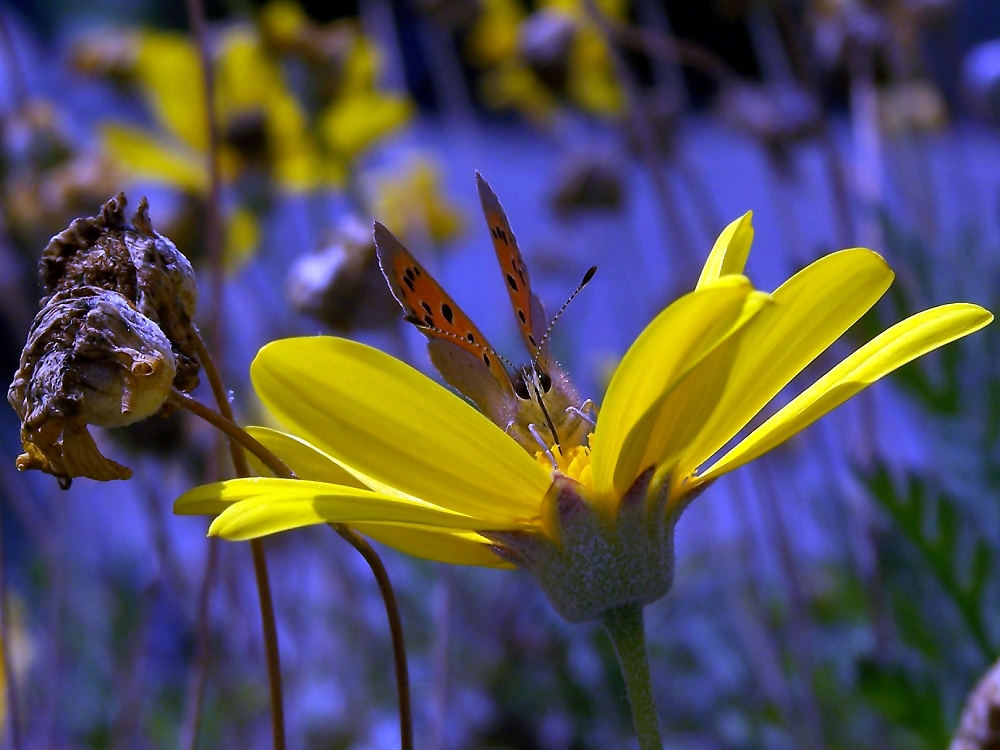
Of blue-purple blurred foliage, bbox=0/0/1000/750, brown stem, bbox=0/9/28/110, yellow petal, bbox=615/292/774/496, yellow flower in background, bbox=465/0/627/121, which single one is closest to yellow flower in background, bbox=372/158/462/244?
blue-purple blurred foliage, bbox=0/0/1000/750

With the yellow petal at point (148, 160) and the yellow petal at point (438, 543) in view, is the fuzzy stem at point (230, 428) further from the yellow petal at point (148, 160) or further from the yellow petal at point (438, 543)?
the yellow petal at point (148, 160)

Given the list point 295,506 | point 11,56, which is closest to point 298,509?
point 295,506

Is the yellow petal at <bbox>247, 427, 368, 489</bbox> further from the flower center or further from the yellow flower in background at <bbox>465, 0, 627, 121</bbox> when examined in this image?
the yellow flower in background at <bbox>465, 0, 627, 121</bbox>

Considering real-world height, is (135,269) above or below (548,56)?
below

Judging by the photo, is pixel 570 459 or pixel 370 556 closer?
pixel 370 556

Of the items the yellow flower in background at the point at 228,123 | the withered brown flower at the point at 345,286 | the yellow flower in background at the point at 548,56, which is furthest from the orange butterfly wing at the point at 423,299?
the yellow flower in background at the point at 228,123

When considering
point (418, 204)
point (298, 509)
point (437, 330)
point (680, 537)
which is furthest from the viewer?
point (680, 537)

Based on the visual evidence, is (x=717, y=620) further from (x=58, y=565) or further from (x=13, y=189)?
(x=13, y=189)

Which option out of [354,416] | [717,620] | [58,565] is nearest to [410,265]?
[354,416]

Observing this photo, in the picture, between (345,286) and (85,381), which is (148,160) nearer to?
(345,286)
